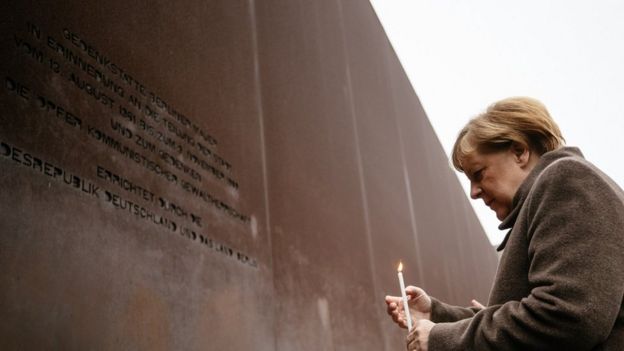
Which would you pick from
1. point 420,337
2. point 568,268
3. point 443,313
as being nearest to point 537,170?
point 568,268

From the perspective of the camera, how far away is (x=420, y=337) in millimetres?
1685

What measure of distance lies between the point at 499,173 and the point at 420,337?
0.62m

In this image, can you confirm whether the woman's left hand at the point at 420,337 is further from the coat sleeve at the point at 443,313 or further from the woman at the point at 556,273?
the coat sleeve at the point at 443,313

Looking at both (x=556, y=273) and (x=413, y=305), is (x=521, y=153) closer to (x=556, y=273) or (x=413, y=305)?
(x=556, y=273)

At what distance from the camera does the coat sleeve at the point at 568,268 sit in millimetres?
1302

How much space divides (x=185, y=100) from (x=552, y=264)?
66.8 inches

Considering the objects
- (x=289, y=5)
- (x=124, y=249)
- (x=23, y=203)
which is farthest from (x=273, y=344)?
(x=289, y=5)

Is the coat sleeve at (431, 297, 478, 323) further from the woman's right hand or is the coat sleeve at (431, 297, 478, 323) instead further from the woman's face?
the woman's face

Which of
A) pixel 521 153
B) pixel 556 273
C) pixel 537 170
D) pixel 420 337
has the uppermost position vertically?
pixel 521 153

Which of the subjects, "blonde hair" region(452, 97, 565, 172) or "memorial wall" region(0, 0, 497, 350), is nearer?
"memorial wall" region(0, 0, 497, 350)

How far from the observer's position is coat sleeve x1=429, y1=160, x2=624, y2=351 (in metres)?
1.30

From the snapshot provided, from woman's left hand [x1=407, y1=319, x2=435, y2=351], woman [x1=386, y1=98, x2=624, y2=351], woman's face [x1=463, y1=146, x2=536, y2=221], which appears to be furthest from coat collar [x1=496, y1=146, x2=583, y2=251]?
woman's left hand [x1=407, y1=319, x2=435, y2=351]

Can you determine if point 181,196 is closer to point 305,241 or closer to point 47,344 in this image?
point 47,344

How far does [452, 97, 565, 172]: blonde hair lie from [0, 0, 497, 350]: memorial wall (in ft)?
3.91
